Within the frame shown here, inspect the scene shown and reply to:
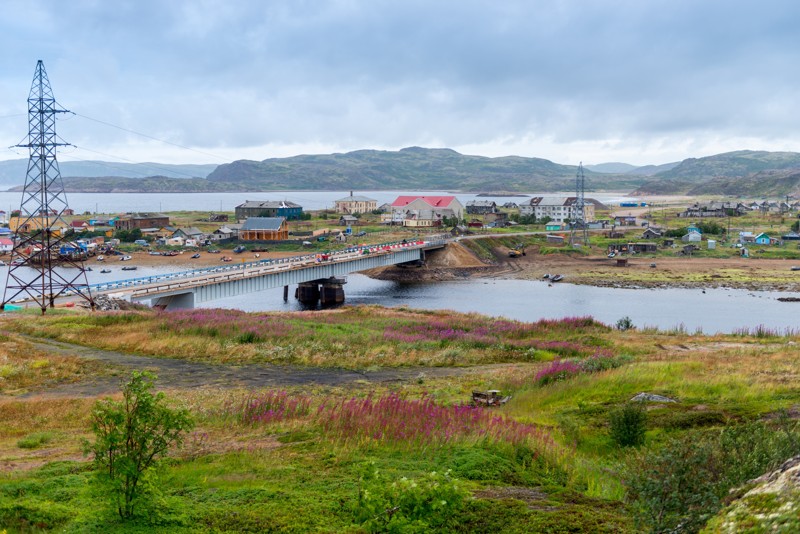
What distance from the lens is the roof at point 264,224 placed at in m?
119

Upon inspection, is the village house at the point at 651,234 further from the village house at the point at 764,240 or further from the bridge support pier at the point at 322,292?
the bridge support pier at the point at 322,292

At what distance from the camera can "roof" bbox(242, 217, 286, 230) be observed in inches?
4688

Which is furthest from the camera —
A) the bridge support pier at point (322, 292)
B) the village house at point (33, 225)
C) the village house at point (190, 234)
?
the village house at point (190, 234)

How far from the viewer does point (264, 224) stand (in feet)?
392

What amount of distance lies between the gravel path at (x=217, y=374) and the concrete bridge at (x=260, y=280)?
71.7 ft

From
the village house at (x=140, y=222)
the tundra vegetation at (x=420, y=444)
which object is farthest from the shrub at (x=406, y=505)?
the village house at (x=140, y=222)

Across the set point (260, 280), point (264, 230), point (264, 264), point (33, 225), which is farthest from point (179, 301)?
point (33, 225)

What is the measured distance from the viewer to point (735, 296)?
7494cm

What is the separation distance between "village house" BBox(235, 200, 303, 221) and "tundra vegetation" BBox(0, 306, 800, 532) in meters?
114

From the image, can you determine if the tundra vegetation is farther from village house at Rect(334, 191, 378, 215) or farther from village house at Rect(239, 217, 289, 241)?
village house at Rect(334, 191, 378, 215)

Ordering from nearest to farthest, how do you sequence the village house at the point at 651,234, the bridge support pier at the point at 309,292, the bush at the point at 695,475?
the bush at the point at 695,475
the bridge support pier at the point at 309,292
the village house at the point at 651,234

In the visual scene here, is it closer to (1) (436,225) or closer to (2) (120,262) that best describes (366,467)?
(2) (120,262)

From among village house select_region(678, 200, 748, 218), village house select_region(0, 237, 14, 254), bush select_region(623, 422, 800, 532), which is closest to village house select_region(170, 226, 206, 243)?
village house select_region(0, 237, 14, 254)

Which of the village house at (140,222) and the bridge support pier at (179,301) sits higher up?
the village house at (140,222)
